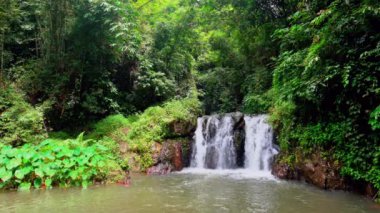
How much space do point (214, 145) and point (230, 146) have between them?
67 cm

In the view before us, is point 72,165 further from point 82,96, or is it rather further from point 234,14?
point 234,14

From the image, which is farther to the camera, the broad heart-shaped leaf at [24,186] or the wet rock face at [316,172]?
the wet rock face at [316,172]

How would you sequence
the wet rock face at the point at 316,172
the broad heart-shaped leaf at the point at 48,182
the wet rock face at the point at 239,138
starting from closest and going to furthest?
the broad heart-shaped leaf at the point at 48,182, the wet rock face at the point at 316,172, the wet rock face at the point at 239,138

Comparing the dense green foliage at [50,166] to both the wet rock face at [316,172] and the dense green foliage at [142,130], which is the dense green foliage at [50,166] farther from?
the wet rock face at [316,172]

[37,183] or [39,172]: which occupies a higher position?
[39,172]

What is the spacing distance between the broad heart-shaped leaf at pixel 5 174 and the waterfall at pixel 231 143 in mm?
6745

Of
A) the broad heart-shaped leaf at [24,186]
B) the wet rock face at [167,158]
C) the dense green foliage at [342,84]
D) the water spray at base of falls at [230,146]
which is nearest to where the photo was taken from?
the dense green foliage at [342,84]

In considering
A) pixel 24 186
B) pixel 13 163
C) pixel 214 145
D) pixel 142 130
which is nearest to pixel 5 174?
pixel 13 163

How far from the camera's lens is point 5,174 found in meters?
7.52

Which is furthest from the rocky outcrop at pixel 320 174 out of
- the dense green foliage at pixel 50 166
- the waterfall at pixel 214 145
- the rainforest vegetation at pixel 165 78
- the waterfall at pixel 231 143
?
the dense green foliage at pixel 50 166

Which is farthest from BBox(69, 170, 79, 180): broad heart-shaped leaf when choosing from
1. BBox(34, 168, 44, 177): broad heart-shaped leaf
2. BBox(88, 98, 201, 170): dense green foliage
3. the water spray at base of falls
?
the water spray at base of falls

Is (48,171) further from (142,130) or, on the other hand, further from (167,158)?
(142,130)

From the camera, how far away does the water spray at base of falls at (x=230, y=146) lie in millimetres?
11523

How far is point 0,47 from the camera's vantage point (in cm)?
1255
